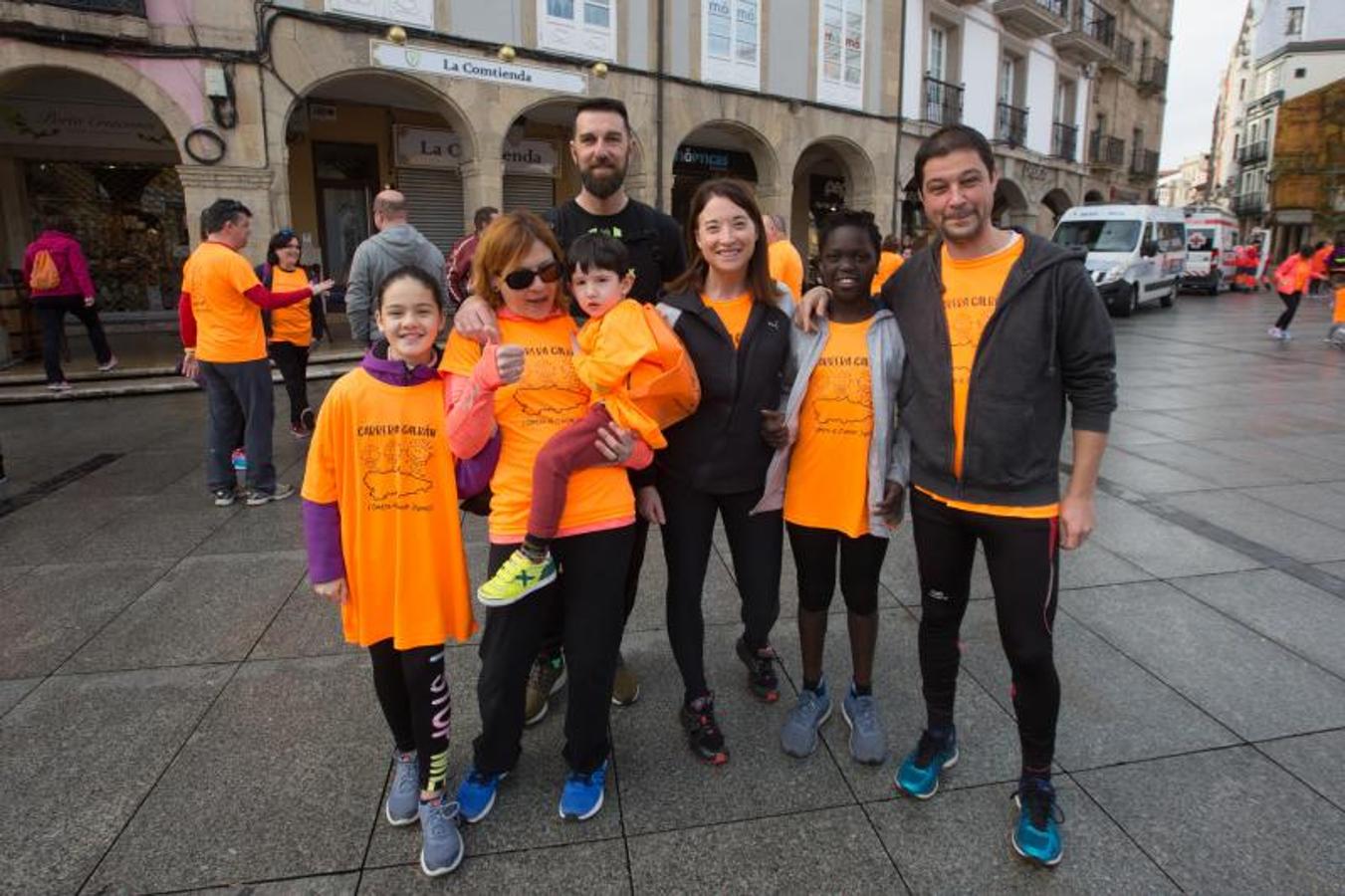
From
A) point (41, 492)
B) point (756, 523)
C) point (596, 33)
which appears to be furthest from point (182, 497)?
point (596, 33)

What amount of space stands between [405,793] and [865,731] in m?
1.52

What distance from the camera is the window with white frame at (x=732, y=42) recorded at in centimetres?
1475

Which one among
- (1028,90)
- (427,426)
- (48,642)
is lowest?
(48,642)

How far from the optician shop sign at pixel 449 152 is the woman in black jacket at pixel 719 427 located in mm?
13040

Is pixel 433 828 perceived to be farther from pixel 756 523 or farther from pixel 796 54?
pixel 796 54

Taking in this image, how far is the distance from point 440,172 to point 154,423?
9.08 meters

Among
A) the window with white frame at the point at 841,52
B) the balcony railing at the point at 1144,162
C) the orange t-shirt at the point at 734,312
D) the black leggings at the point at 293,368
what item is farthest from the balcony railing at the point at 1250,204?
the orange t-shirt at the point at 734,312

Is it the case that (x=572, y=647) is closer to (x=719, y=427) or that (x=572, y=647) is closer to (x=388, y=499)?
(x=388, y=499)

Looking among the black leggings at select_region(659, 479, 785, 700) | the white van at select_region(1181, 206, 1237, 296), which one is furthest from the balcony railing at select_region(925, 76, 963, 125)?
the black leggings at select_region(659, 479, 785, 700)

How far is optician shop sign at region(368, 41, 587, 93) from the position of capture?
37.8ft

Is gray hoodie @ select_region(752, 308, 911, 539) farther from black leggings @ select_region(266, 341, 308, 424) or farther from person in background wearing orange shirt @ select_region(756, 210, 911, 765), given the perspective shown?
black leggings @ select_region(266, 341, 308, 424)

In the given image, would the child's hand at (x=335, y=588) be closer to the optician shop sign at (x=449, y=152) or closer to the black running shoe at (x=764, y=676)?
the black running shoe at (x=764, y=676)

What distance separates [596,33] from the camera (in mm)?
13406

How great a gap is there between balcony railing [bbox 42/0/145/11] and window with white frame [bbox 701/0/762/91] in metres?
9.07
